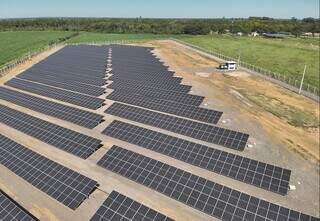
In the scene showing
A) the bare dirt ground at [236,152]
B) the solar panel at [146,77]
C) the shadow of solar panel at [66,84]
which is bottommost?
the bare dirt ground at [236,152]

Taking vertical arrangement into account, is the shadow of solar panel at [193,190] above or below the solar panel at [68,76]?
below

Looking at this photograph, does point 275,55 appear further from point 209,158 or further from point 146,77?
point 209,158

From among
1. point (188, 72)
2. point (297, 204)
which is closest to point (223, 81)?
point (188, 72)

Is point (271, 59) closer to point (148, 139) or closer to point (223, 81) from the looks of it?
point (223, 81)

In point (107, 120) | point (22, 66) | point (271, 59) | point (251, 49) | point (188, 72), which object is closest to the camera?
point (107, 120)

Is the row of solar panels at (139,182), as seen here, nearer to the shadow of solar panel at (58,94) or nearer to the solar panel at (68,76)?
the shadow of solar panel at (58,94)

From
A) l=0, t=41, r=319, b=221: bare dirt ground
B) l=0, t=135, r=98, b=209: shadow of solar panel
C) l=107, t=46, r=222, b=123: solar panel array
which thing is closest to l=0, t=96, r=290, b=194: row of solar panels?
l=0, t=41, r=319, b=221: bare dirt ground

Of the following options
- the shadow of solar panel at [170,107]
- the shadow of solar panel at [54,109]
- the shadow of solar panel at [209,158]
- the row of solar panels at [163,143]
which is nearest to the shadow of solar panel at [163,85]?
the shadow of solar panel at [170,107]

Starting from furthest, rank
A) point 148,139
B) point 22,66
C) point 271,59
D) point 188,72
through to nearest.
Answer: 1. point 271,59
2. point 22,66
3. point 188,72
4. point 148,139
